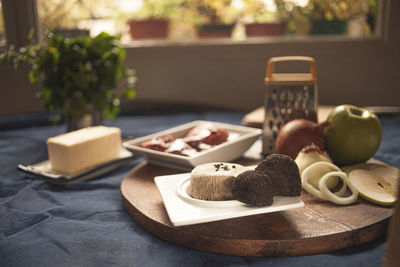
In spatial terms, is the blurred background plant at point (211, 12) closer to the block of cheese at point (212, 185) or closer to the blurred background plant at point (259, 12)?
the blurred background plant at point (259, 12)

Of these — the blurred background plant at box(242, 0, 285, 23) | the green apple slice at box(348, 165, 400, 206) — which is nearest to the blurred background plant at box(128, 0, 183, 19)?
the blurred background plant at box(242, 0, 285, 23)

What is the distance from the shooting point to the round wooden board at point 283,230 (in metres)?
0.60

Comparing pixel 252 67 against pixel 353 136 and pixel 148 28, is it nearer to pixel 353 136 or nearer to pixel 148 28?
pixel 148 28

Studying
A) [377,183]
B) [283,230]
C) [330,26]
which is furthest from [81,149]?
[330,26]

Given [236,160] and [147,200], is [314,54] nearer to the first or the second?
A: [236,160]

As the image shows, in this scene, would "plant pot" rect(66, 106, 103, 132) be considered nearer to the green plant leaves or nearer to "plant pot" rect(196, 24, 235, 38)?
the green plant leaves

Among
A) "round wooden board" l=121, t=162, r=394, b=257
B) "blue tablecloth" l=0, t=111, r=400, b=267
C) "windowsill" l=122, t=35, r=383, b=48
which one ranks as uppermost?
"windowsill" l=122, t=35, r=383, b=48

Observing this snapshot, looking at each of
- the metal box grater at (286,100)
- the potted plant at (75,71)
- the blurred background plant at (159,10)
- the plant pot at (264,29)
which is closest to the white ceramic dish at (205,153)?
the metal box grater at (286,100)

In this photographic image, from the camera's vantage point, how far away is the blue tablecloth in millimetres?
597

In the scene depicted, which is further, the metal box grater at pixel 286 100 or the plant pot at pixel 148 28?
the plant pot at pixel 148 28

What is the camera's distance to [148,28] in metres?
1.90

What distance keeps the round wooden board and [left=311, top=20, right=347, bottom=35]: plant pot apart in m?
A: 1.34

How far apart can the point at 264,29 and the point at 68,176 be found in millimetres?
1282

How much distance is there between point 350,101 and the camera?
1871mm
